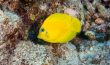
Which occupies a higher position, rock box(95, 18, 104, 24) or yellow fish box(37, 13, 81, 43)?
yellow fish box(37, 13, 81, 43)

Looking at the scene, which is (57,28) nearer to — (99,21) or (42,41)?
(42,41)

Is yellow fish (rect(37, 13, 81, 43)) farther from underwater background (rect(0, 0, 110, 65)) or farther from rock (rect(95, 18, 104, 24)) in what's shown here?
rock (rect(95, 18, 104, 24))

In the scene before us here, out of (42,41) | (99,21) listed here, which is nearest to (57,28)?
(42,41)

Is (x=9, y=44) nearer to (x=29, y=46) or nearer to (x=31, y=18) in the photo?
(x=29, y=46)

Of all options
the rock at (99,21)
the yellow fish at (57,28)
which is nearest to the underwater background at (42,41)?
the rock at (99,21)

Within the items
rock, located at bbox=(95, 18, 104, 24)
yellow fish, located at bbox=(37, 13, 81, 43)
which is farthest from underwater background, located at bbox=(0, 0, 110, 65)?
yellow fish, located at bbox=(37, 13, 81, 43)

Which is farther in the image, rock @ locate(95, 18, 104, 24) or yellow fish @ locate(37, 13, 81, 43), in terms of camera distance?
rock @ locate(95, 18, 104, 24)

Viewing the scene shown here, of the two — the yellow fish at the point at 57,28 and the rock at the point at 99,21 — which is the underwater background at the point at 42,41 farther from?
the yellow fish at the point at 57,28
